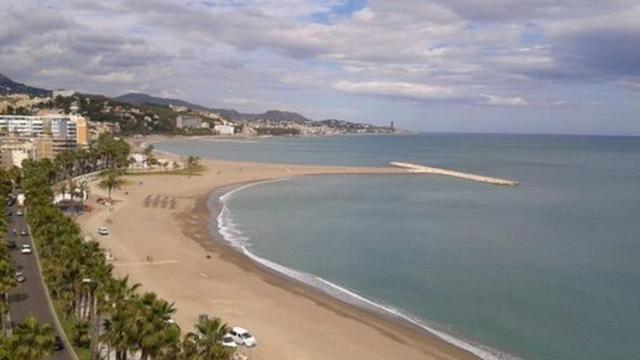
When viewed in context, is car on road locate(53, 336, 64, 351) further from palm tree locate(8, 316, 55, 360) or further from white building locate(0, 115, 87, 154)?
white building locate(0, 115, 87, 154)

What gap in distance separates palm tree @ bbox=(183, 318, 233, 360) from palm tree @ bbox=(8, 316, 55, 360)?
4500mm

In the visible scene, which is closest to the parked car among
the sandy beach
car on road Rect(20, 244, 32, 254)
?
the sandy beach

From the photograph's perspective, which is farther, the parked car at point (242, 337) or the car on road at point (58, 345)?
the parked car at point (242, 337)

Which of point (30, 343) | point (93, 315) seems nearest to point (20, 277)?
point (93, 315)

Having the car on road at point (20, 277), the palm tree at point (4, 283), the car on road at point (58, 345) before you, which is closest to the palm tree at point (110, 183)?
the car on road at point (20, 277)

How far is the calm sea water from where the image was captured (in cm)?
3998

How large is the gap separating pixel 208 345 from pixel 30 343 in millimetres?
5653

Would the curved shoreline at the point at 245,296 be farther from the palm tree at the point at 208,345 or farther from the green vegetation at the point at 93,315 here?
the palm tree at the point at 208,345

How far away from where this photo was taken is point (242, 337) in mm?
34406

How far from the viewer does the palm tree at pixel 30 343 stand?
2183cm

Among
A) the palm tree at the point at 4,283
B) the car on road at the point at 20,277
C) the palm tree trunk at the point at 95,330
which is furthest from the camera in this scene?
the car on road at the point at 20,277

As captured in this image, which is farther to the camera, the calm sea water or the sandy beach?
the calm sea water

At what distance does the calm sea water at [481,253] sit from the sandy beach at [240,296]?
10.9 feet

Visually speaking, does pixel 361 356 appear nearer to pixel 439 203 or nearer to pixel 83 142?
pixel 439 203
